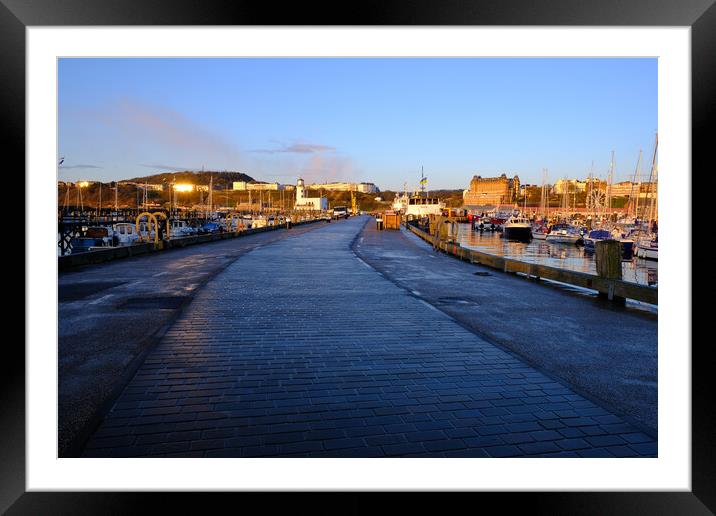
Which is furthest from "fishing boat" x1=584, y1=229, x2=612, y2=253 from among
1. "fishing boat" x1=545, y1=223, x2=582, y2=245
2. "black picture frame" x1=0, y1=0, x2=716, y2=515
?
"black picture frame" x1=0, y1=0, x2=716, y2=515

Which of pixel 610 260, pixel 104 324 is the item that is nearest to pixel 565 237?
pixel 610 260

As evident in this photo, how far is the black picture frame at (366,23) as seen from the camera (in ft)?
11.1

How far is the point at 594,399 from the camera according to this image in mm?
5016

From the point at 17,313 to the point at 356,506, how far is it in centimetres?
262

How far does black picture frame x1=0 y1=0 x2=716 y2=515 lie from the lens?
11.1 ft

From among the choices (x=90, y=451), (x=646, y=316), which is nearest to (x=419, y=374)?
(x=90, y=451)

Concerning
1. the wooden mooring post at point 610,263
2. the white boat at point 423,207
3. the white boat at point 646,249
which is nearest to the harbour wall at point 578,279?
the wooden mooring post at point 610,263

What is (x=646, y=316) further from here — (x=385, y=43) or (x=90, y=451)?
(x=90, y=451)

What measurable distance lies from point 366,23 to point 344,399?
10.8 feet

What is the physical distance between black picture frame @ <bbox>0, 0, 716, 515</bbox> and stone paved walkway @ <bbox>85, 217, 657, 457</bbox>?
0.42m

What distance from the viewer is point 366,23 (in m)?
3.52

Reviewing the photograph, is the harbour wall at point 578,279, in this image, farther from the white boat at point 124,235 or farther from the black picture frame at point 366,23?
the white boat at point 124,235

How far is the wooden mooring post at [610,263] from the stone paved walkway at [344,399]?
4824 millimetres

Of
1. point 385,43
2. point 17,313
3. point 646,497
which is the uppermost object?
point 385,43
